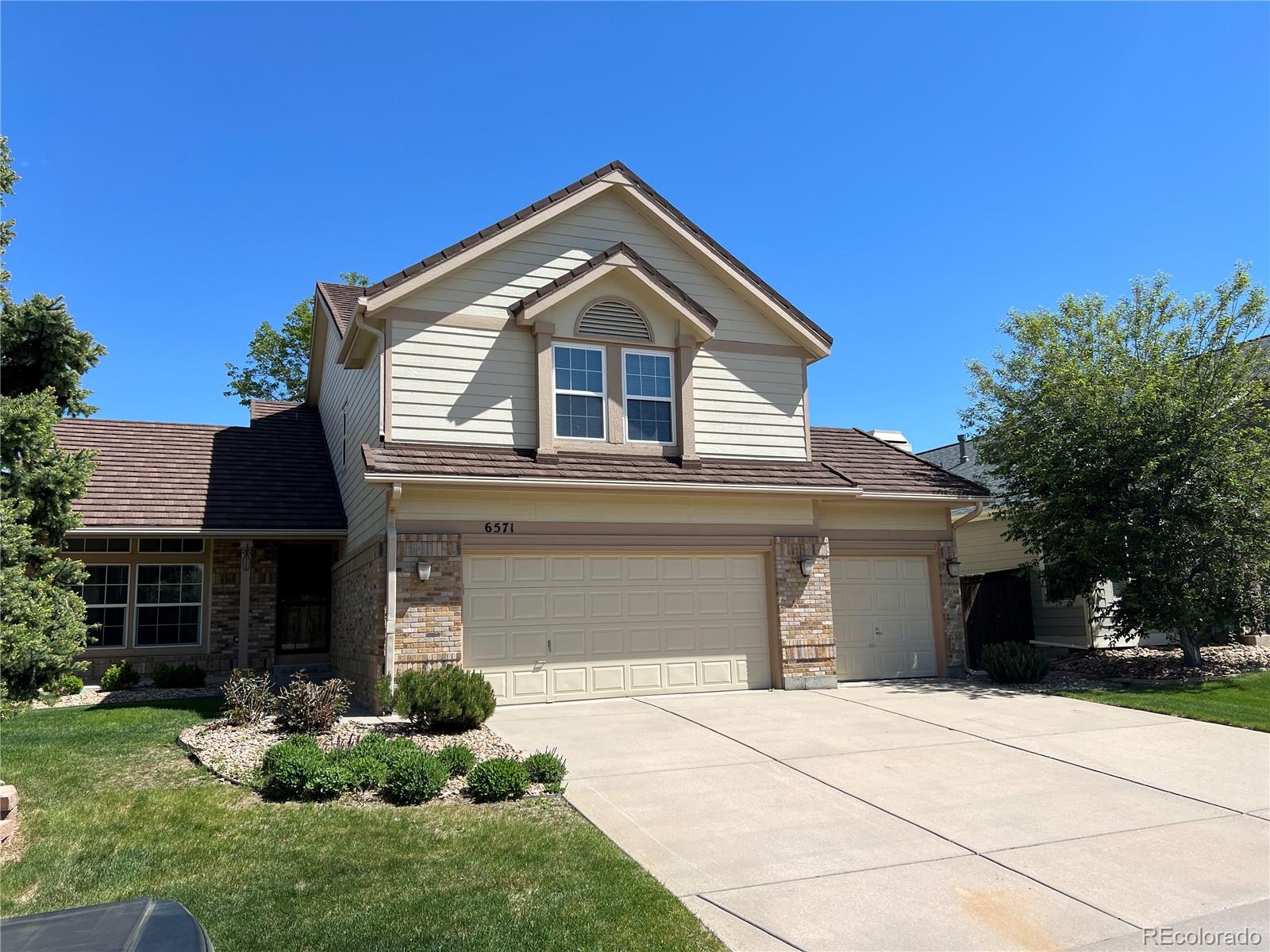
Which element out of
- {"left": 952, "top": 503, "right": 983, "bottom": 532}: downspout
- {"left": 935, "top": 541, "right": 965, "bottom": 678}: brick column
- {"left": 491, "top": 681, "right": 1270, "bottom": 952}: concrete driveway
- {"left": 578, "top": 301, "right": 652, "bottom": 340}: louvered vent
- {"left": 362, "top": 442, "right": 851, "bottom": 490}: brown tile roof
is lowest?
{"left": 491, "top": 681, "right": 1270, "bottom": 952}: concrete driveway

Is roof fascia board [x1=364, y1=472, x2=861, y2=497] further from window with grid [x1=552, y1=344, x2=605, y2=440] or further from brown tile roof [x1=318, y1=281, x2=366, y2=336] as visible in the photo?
brown tile roof [x1=318, y1=281, x2=366, y2=336]

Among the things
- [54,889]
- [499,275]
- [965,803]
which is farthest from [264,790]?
[499,275]

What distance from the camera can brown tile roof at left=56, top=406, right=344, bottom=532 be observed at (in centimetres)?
1639

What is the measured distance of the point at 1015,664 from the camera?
599 inches

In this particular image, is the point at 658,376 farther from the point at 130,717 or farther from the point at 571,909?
the point at 571,909

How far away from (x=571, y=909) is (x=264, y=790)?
13.0 feet

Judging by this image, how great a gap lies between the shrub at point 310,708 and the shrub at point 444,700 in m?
0.73

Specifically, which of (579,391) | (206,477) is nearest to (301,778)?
(579,391)

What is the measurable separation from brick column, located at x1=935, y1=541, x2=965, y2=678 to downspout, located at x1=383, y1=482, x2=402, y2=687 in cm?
998

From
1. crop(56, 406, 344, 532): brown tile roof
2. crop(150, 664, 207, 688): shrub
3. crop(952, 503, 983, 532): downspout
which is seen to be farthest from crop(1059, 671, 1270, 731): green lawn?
crop(150, 664, 207, 688): shrub

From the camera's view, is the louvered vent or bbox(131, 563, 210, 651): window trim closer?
the louvered vent

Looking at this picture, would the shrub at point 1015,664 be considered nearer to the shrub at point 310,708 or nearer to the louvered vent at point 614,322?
the louvered vent at point 614,322

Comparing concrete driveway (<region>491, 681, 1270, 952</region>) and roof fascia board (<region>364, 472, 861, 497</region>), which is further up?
roof fascia board (<region>364, 472, 861, 497</region>)

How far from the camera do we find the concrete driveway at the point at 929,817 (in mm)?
5441
